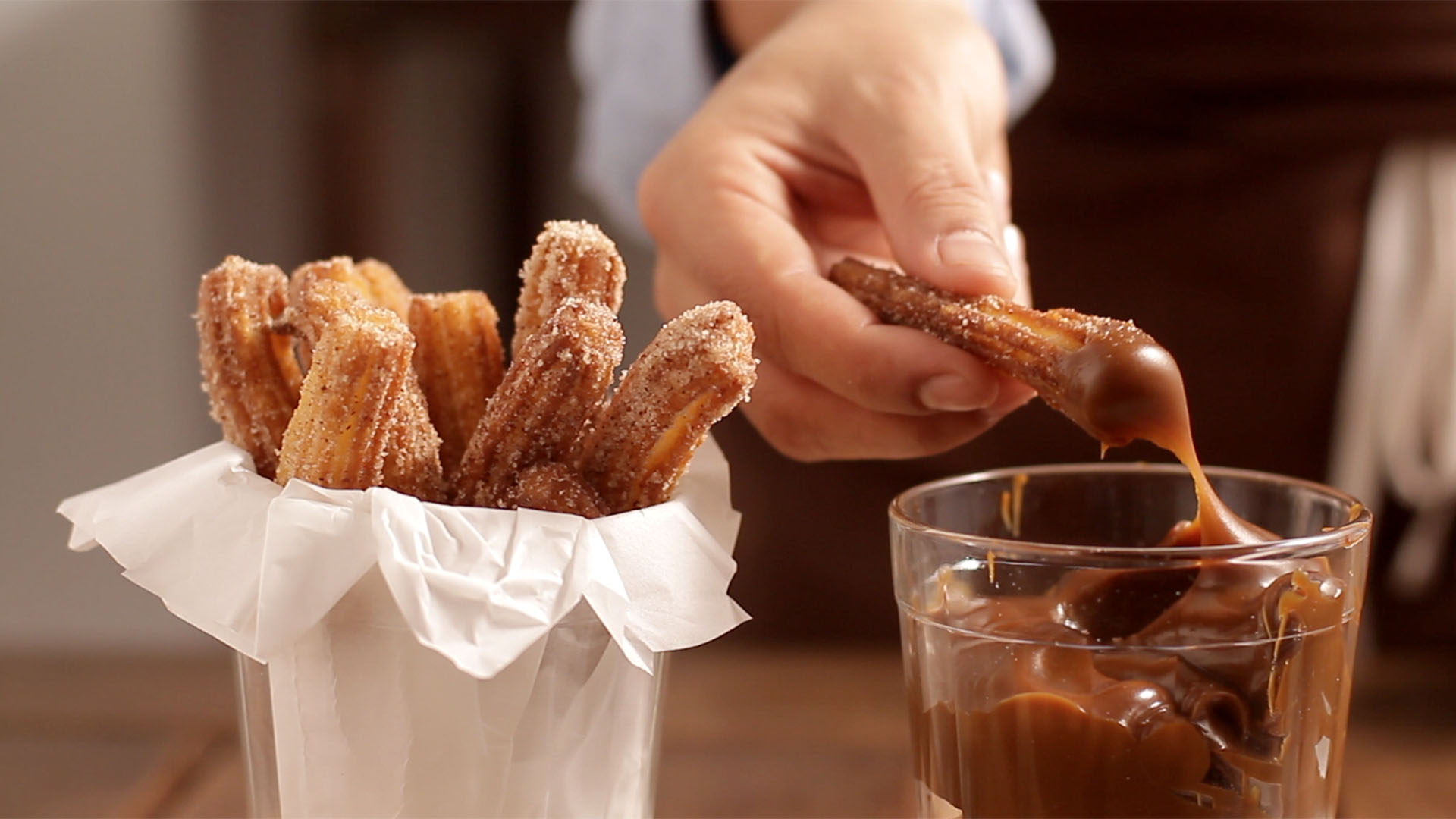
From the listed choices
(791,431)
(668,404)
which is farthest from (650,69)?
(668,404)

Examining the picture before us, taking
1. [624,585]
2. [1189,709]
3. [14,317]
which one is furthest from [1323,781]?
[14,317]

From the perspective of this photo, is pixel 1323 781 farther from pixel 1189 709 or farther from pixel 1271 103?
pixel 1271 103

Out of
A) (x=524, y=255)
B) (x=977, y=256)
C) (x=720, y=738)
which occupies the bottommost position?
(x=720, y=738)

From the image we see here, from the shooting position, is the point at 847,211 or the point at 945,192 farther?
the point at 847,211

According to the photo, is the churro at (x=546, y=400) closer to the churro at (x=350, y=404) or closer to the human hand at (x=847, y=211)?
the churro at (x=350, y=404)

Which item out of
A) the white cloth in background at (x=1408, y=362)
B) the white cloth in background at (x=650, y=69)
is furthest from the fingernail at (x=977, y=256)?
the white cloth in background at (x=1408, y=362)

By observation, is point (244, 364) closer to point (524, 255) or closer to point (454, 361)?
point (454, 361)

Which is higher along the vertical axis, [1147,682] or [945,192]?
[945,192]
